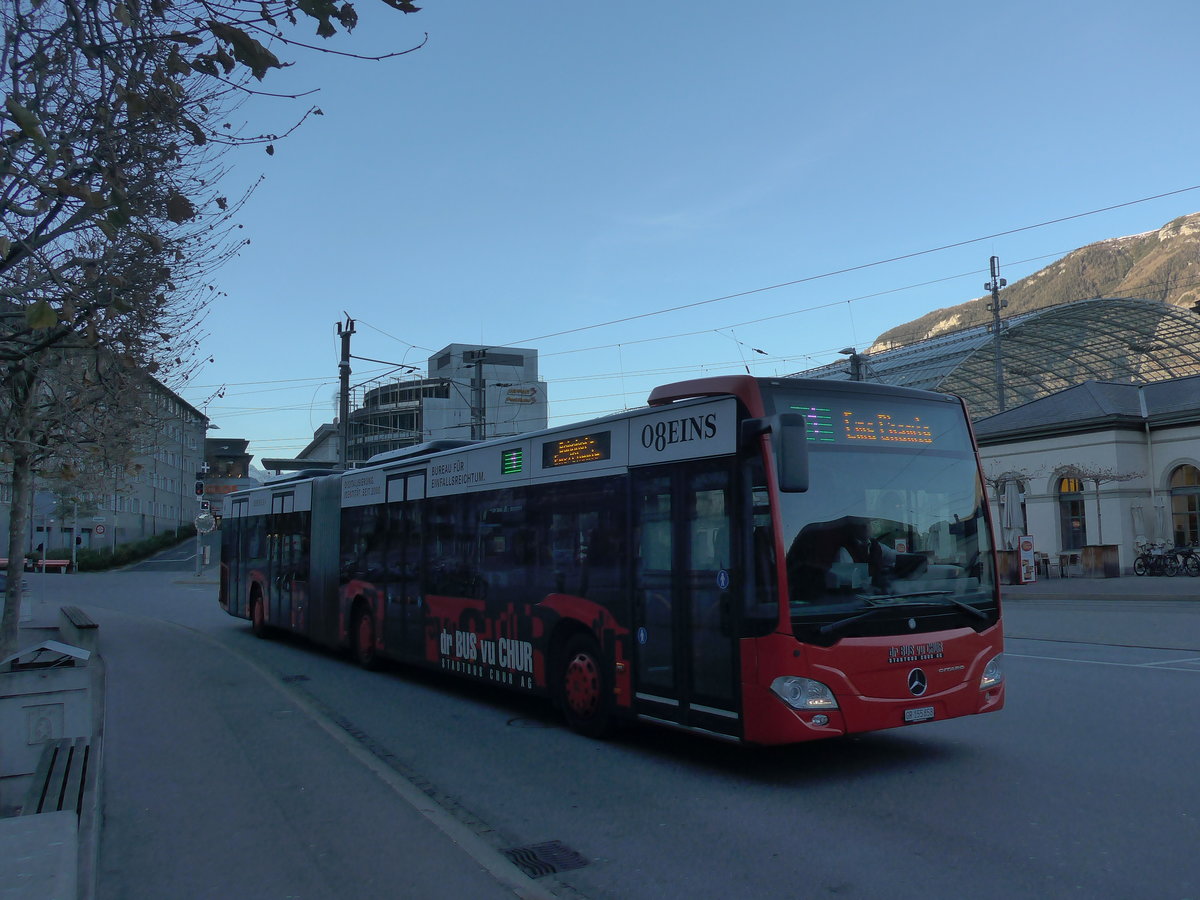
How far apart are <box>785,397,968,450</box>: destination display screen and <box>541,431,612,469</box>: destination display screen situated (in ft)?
6.81

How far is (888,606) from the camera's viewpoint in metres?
7.34

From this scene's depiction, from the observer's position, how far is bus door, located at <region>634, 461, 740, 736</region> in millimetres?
7449

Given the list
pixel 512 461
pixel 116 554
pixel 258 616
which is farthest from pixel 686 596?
pixel 116 554

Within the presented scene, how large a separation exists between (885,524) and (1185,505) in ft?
105

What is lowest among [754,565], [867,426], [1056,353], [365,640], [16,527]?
[365,640]

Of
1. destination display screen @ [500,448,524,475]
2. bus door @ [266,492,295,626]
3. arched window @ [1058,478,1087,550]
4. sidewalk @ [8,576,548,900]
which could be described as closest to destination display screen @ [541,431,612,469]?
destination display screen @ [500,448,524,475]

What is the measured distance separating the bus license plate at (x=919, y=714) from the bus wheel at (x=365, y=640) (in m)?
8.66

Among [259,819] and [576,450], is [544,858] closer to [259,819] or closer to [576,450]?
[259,819]

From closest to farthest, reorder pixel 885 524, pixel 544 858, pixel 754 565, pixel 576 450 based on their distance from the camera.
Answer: pixel 544 858 → pixel 754 565 → pixel 885 524 → pixel 576 450

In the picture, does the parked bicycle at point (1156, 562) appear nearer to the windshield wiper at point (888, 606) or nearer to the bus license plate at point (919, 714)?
the windshield wiper at point (888, 606)

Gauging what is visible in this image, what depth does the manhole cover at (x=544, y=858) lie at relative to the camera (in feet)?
18.3

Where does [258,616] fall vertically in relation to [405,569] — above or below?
below

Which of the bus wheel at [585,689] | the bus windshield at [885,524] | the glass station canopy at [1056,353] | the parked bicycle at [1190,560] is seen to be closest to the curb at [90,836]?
the bus wheel at [585,689]

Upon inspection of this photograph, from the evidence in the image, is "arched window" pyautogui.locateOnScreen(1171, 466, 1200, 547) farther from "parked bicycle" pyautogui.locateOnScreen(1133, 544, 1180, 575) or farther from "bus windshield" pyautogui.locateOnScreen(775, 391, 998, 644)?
"bus windshield" pyautogui.locateOnScreen(775, 391, 998, 644)
